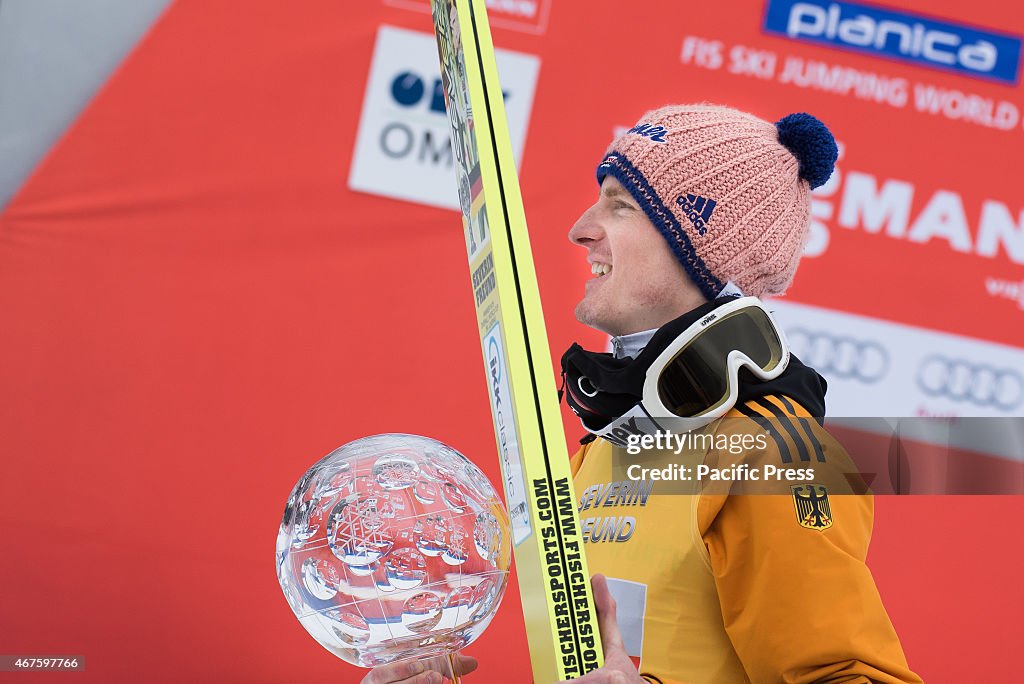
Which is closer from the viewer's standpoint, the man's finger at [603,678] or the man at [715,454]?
the man's finger at [603,678]

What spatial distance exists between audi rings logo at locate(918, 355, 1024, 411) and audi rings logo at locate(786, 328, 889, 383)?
10 cm

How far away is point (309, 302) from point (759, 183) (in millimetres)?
1338

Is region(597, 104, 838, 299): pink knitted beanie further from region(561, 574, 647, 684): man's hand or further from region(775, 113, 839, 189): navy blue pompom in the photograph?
region(561, 574, 647, 684): man's hand

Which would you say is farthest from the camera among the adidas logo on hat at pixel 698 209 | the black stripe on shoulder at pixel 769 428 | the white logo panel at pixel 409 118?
the white logo panel at pixel 409 118

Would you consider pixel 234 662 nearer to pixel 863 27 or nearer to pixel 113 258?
pixel 113 258

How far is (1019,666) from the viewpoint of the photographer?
90.9 inches

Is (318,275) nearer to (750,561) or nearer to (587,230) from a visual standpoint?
(587,230)

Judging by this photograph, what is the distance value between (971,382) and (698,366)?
1.46m

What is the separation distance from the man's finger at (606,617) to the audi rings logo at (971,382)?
5.77 ft

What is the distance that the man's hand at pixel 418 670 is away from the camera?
860 millimetres

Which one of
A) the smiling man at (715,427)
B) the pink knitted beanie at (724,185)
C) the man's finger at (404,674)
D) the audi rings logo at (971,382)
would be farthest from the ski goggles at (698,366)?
the audi rings logo at (971,382)

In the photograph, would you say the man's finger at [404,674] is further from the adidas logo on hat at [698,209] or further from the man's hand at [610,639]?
the adidas logo on hat at [698,209]

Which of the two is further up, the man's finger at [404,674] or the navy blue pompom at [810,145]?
the navy blue pompom at [810,145]

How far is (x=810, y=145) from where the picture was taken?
1.19m
